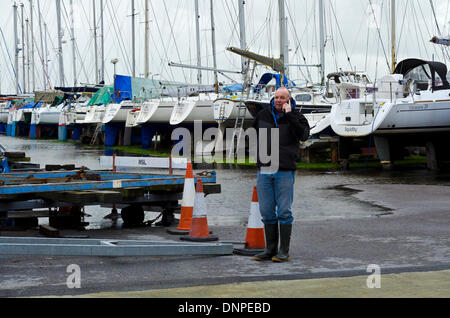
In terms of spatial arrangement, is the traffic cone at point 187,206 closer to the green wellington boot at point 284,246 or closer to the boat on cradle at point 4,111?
the green wellington boot at point 284,246

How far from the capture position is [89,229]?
10086mm

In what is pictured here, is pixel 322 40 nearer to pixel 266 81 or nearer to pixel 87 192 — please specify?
pixel 266 81

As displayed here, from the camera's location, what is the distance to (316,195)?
49.4 feet

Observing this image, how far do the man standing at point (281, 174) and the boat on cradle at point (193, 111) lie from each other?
26953mm

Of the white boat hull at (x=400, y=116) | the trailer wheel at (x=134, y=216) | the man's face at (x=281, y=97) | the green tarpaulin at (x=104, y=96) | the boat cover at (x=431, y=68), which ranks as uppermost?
the green tarpaulin at (x=104, y=96)

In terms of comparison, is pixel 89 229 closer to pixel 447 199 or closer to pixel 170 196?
pixel 170 196

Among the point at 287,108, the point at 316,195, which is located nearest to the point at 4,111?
the point at 316,195

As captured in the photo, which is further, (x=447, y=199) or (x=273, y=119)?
(x=447, y=199)

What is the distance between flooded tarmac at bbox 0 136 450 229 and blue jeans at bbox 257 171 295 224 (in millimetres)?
3337

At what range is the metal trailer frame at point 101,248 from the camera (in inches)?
275

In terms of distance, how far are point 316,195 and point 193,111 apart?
2014 centimetres

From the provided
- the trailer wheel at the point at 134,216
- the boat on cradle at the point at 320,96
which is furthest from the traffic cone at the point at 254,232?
the boat on cradle at the point at 320,96
